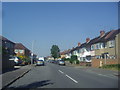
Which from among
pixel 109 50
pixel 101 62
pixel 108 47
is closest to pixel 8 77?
pixel 101 62

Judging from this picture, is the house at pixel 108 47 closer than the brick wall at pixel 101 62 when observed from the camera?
No

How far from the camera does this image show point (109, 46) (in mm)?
44781

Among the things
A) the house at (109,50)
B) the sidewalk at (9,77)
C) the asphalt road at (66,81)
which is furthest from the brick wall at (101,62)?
the sidewalk at (9,77)

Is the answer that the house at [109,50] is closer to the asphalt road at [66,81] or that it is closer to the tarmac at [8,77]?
the asphalt road at [66,81]

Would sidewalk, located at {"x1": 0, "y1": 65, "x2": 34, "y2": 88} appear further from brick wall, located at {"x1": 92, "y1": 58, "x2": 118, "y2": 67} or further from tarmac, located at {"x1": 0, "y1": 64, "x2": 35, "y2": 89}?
brick wall, located at {"x1": 92, "y1": 58, "x2": 118, "y2": 67}

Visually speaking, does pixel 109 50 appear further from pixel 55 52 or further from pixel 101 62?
pixel 55 52

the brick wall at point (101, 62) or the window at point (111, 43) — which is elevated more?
the window at point (111, 43)

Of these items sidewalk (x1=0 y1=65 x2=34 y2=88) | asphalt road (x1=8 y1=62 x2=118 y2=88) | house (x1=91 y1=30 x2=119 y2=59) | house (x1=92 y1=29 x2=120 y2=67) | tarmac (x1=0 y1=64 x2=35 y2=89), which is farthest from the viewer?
house (x1=91 y1=30 x2=119 y2=59)

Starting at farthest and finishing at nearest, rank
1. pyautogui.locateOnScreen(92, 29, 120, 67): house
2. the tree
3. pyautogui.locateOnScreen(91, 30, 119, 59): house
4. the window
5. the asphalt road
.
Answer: the tree → the window → pyautogui.locateOnScreen(91, 30, 119, 59): house → pyautogui.locateOnScreen(92, 29, 120, 67): house → the asphalt road

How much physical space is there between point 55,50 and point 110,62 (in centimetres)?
10870

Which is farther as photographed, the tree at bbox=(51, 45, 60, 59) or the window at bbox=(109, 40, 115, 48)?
the tree at bbox=(51, 45, 60, 59)

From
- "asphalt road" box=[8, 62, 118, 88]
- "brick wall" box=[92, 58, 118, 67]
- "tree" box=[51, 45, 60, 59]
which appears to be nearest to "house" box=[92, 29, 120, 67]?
"brick wall" box=[92, 58, 118, 67]

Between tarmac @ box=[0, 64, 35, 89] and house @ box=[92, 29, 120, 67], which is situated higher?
house @ box=[92, 29, 120, 67]

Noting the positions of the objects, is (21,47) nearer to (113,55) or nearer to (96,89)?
(113,55)
